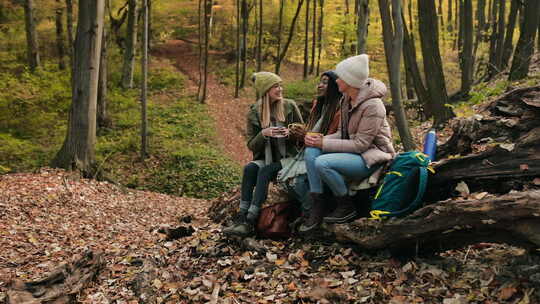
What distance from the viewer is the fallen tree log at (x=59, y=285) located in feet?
13.7

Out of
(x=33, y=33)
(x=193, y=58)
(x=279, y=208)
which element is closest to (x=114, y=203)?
(x=279, y=208)

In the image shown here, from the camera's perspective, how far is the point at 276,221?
5.04m

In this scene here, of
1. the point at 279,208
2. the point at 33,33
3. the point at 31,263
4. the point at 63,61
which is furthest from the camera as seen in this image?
the point at 63,61

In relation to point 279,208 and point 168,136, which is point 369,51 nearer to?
point 168,136

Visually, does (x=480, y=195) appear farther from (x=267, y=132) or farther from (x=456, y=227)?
(x=267, y=132)

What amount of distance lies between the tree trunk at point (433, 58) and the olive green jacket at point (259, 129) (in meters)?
5.97

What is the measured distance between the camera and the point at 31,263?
556 cm

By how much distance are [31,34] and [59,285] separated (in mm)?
16745

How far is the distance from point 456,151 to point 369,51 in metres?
24.2

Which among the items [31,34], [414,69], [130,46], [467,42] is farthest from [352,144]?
[130,46]

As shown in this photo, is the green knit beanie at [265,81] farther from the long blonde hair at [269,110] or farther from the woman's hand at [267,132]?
Answer: the woman's hand at [267,132]

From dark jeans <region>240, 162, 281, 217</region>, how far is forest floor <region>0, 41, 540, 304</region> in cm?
43

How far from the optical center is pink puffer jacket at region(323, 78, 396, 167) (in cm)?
421

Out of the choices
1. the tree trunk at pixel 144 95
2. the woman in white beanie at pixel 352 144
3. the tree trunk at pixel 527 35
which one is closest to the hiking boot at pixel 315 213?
the woman in white beanie at pixel 352 144
